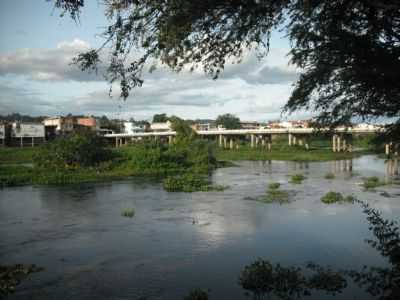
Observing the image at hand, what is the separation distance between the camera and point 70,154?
47.5 meters

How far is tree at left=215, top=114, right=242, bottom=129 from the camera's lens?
158750 mm

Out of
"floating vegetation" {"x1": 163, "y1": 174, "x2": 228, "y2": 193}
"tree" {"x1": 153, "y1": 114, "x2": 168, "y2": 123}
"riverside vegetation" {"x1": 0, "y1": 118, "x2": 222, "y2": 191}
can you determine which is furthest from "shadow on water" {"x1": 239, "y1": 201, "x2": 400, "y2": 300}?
"tree" {"x1": 153, "y1": 114, "x2": 168, "y2": 123}

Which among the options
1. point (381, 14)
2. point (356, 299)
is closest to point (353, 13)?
point (381, 14)

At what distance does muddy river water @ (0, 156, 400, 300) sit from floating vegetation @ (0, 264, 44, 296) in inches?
10.8

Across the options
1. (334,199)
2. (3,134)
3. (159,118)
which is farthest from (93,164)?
(159,118)

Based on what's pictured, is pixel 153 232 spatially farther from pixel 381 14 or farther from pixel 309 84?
pixel 381 14

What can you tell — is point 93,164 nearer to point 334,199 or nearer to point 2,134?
point 334,199

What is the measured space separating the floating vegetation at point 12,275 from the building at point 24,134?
97.5m

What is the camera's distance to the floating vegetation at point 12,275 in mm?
12563

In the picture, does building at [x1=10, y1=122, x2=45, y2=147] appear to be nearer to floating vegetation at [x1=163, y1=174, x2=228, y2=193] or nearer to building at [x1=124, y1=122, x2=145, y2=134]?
building at [x1=124, y1=122, x2=145, y2=134]

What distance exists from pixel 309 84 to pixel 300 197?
2192 cm

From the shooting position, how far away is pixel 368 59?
845 centimetres

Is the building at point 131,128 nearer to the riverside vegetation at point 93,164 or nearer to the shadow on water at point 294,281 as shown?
the riverside vegetation at point 93,164

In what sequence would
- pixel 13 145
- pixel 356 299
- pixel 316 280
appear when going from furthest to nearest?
pixel 13 145
pixel 316 280
pixel 356 299
